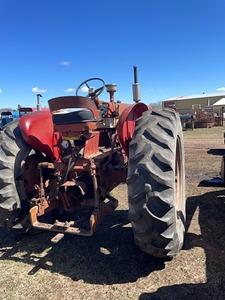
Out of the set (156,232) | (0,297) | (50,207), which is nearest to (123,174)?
(50,207)

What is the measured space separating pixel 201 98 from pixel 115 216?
6723cm

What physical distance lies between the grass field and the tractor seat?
1512 millimetres

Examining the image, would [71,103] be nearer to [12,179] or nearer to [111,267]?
[12,179]

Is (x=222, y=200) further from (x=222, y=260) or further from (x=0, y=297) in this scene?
(x=0, y=297)

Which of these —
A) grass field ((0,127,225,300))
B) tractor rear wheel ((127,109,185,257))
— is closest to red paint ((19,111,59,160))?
grass field ((0,127,225,300))

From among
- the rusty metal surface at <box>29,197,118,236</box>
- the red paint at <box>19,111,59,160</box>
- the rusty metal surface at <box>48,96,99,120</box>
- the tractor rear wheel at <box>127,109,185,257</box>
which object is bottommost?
the rusty metal surface at <box>29,197,118,236</box>

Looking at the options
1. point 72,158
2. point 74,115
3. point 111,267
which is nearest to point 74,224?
point 111,267

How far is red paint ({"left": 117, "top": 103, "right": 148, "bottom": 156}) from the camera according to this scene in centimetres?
383

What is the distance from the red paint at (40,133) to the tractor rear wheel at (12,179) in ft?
0.52

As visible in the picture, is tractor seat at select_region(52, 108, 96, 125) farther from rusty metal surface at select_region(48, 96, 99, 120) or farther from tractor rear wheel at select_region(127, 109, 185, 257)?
tractor rear wheel at select_region(127, 109, 185, 257)

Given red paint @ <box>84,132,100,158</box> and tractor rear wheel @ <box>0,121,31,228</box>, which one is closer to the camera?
tractor rear wheel @ <box>0,121,31,228</box>

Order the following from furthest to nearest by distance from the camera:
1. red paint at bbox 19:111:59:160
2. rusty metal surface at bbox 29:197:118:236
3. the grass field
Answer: red paint at bbox 19:111:59:160
rusty metal surface at bbox 29:197:118:236
the grass field

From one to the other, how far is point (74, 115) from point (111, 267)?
1.87m

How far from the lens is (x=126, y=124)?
13.0 feet
